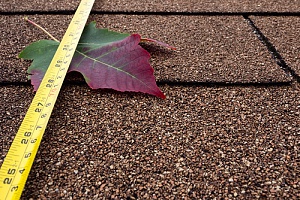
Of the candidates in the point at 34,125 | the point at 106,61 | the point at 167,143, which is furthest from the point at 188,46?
the point at 34,125

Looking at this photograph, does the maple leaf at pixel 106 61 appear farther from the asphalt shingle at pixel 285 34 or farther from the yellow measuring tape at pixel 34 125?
the asphalt shingle at pixel 285 34

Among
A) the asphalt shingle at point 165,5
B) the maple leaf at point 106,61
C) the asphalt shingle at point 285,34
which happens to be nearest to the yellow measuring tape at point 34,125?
the maple leaf at point 106,61

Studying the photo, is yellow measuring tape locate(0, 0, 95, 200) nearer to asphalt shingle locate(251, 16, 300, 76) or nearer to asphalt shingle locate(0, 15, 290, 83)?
asphalt shingle locate(0, 15, 290, 83)

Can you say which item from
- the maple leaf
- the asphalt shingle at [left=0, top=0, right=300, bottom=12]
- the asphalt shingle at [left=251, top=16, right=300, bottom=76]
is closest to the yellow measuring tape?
the maple leaf

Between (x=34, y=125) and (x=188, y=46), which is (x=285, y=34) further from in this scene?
(x=34, y=125)

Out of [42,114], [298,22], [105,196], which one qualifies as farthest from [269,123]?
[298,22]
